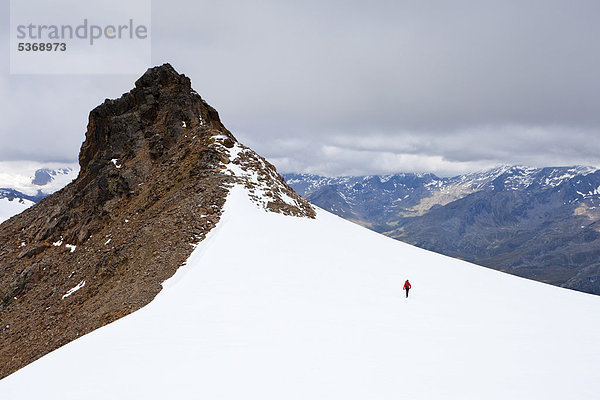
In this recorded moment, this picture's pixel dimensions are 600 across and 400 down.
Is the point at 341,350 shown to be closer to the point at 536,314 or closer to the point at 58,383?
the point at 58,383

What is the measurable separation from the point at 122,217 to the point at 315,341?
2594cm

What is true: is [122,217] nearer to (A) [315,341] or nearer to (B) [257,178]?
(B) [257,178]

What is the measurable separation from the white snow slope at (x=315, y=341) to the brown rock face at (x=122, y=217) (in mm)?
4160

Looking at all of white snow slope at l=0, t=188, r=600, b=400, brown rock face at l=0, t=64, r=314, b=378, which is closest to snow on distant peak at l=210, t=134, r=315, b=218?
brown rock face at l=0, t=64, r=314, b=378

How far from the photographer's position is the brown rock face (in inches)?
752

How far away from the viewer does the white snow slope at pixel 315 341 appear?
341 inches

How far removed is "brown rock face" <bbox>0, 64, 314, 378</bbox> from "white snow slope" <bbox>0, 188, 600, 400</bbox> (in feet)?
13.6

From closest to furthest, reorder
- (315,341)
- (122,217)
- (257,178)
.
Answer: (315,341) < (122,217) < (257,178)

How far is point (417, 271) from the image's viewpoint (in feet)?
73.8

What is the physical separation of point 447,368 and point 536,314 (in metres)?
9.86

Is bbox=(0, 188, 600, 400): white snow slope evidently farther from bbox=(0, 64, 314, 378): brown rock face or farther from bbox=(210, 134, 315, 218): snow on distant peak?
bbox=(210, 134, 315, 218): snow on distant peak

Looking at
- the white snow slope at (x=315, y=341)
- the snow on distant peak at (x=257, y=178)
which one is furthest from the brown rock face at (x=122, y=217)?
the white snow slope at (x=315, y=341)

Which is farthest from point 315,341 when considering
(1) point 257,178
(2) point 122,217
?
(2) point 122,217

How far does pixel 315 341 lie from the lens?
11039mm
